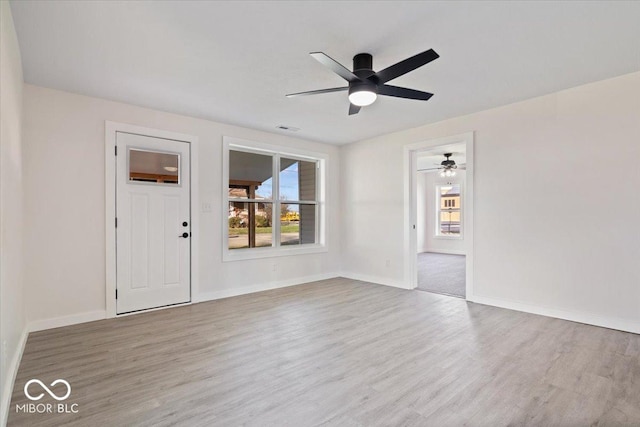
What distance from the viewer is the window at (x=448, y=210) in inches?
389

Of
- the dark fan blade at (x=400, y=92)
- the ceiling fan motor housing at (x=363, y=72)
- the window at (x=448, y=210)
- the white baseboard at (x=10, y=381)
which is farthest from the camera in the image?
the window at (x=448, y=210)

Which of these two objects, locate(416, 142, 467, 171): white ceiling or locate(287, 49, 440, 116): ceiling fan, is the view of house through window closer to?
locate(416, 142, 467, 171): white ceiling

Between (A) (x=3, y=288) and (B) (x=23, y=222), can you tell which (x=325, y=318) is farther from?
(B) (x=23, y=222)

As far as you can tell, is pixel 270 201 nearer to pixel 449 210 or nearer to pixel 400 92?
pixel 400 92

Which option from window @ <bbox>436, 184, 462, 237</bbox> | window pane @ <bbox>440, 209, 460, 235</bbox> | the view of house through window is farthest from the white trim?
window pane @ <bbox>440, 209, 460, 235</bbox>

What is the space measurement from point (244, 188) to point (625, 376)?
469 centimetres

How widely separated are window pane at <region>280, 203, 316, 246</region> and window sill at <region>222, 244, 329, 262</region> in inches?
6.3

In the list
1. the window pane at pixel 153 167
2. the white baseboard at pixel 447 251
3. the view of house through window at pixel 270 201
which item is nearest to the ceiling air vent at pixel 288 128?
the view of house through window at pixel 270 201

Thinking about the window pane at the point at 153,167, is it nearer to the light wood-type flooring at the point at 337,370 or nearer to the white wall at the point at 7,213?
the white wall at the point at 7,213

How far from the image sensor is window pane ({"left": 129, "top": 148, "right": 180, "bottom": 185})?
4.00 meters

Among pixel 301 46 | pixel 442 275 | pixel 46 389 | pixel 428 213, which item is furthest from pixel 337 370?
pixel 428 213

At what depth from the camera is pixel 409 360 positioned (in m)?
2.62

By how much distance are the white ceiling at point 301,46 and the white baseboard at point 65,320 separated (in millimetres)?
2462

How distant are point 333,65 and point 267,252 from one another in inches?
138
